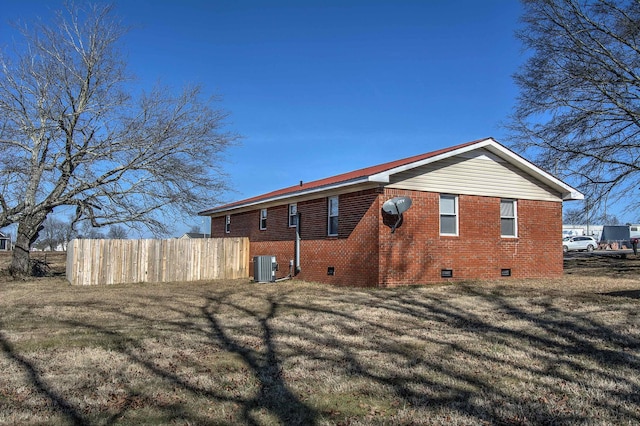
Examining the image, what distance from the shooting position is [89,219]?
20.0m

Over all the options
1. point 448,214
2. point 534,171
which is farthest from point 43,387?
point 534,171

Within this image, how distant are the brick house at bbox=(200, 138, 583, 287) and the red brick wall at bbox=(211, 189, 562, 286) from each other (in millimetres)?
30

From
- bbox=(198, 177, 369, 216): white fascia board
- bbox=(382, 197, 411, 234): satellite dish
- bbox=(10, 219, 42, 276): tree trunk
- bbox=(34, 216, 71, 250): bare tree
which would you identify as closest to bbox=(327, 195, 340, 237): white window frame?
bbox=(198, 177, 369, 216): white fascia board

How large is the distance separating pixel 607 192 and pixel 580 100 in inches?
162

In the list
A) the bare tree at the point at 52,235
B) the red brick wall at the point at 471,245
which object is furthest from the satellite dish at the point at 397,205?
the bare tree at the point at 52,235

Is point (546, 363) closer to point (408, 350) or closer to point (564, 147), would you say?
point (408, 350)

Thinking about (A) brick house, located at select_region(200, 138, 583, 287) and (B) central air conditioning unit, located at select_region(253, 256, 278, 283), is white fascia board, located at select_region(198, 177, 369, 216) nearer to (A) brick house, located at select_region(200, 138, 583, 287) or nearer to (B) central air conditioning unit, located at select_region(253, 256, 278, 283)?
(A) brick house, located at select_region(200, 138, 583, 287)

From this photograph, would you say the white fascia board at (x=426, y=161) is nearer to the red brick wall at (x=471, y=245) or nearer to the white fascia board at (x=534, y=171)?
the white fascia board at (x=534, y=171)

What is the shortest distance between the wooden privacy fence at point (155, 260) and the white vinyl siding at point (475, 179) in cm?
889

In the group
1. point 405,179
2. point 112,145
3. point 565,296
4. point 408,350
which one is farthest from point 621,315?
point 112,145

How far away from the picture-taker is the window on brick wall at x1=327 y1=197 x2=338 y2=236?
15.5 meters

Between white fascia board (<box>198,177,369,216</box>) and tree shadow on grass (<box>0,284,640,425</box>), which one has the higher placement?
white fascia board (<box>198,177,369,216</box>)

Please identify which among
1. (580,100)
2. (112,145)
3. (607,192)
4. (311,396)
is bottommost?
(311,396)

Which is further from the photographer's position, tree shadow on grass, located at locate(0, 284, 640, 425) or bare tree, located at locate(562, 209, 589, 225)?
bare tree, located at locate(562, 209, 589, 225)
